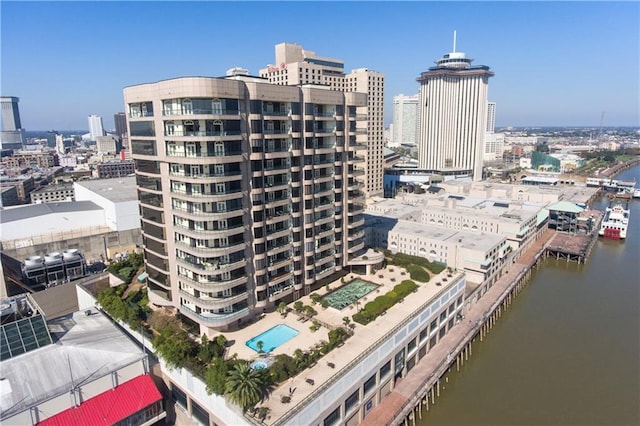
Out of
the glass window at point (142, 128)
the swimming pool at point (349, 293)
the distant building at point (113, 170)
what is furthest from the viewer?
the distant building at point (113, 170)

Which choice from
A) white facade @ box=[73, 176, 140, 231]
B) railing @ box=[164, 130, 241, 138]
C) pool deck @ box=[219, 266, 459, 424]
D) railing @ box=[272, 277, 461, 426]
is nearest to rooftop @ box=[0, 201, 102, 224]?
white facade @ box=[73, 176, 140, 231]

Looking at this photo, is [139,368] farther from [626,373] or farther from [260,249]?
[626,373]

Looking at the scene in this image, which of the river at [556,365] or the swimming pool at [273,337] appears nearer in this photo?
the river at [556,365]

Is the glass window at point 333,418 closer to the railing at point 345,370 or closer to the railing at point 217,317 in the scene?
the railing at point 345,370

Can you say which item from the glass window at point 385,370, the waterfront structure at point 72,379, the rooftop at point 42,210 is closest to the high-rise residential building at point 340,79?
the rooftop at point 42,210

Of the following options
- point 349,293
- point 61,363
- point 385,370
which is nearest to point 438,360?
point 385,370

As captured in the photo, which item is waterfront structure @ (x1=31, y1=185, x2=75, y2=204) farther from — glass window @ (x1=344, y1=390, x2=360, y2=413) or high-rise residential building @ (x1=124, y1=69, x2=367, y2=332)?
glass window @ (x1=344, y1=390, x2=360, y2=413)
